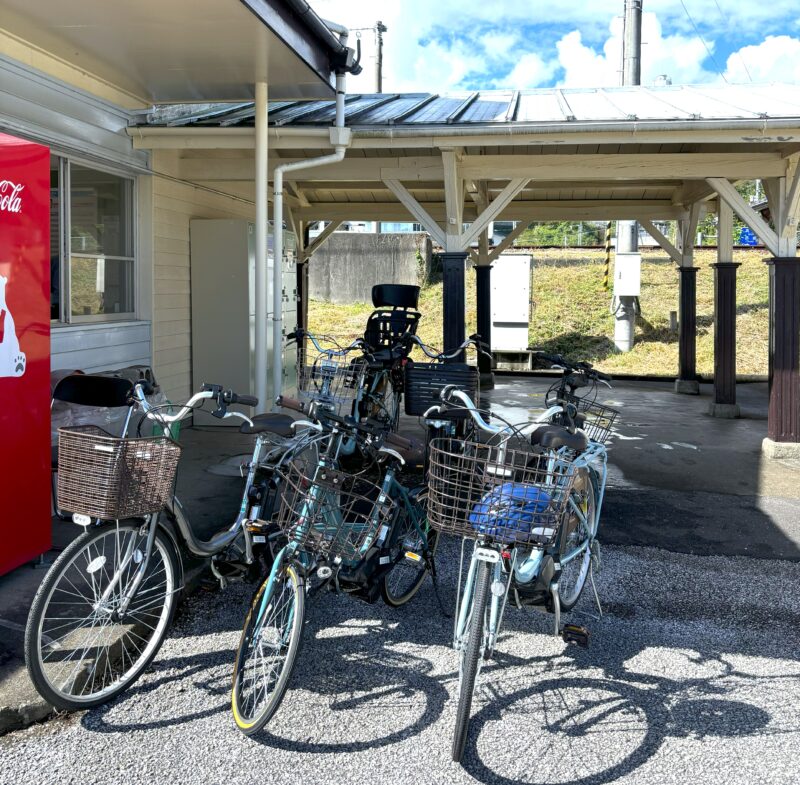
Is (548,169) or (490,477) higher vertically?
(548,169)

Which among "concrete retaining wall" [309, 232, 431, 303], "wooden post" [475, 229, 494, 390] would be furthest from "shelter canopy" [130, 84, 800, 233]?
"concrete retaining wall" [309, 232, 431, 303]

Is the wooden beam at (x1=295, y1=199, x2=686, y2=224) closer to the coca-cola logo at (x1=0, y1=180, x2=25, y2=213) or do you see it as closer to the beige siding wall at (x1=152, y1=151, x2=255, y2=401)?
the beige siding wall at (x1=152, y1=151, x2=255, y2=401)

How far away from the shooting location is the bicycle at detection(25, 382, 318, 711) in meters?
2.64

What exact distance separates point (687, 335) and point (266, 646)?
1078 cm

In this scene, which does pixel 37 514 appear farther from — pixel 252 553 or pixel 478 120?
pixel 478 120

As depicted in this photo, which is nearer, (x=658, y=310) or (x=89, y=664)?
(x=89, y=664)

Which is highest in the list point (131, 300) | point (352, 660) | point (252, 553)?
point (131, 300)

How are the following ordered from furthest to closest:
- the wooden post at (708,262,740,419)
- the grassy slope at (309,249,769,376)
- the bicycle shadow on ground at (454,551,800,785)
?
the grassy slope at (309,249,769,376), the wooden post at (708,262,740,419), the bicycle shadow on ground at (454,551,800,785)

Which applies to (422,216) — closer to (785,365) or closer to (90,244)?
(90,244)

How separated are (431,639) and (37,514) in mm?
1840

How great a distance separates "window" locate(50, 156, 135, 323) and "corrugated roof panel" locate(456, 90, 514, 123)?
112 inches

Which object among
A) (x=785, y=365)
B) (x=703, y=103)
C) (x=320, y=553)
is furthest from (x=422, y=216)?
(x=320, y=553)

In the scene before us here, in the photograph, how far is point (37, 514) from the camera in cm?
376

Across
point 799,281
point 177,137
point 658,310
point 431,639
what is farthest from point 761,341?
point 431,639
